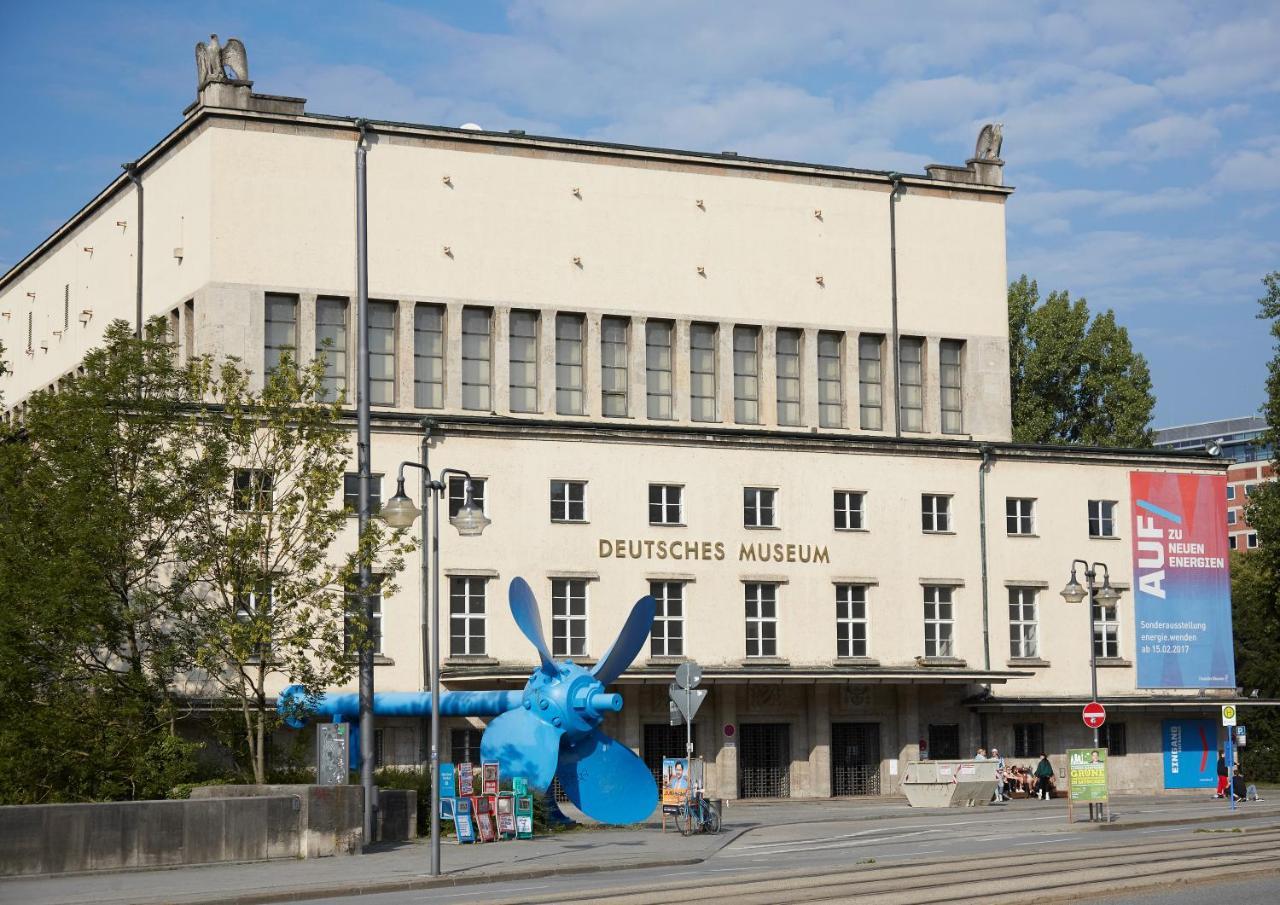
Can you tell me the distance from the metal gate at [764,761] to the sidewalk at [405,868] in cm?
932

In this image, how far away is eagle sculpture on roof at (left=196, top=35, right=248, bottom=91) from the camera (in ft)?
173

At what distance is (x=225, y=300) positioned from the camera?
51625 mm

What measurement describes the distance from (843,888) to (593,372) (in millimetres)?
33254

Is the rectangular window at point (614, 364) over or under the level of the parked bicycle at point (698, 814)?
over

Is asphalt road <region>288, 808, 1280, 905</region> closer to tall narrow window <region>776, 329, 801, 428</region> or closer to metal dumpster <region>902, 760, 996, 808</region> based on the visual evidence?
metal dumpster <region>902, 760, 996, 808</region>

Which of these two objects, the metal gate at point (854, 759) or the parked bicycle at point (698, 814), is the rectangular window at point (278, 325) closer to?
the metal gate at point (854, 759)

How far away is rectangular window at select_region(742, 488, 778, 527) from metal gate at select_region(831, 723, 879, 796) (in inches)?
243

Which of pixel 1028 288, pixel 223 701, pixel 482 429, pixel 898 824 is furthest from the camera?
pixel 1028 288

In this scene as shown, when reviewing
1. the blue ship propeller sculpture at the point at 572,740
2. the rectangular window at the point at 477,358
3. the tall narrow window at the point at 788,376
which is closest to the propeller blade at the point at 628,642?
the blue ship propeller sculpture at the point at 572,740

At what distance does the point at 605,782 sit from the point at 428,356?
19059mm

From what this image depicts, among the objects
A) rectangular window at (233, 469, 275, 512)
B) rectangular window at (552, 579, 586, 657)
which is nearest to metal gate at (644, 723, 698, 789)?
rectangular window at (552, 579, 586, 657)

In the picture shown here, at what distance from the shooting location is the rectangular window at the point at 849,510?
178ft

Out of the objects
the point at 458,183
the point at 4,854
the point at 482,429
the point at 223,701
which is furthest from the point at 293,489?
the point at 458,183

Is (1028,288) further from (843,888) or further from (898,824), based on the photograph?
(843,888)
